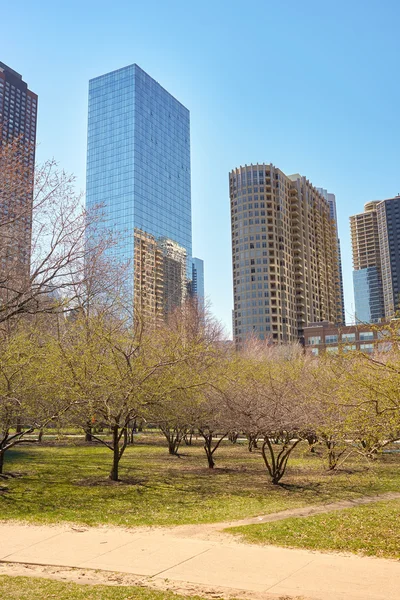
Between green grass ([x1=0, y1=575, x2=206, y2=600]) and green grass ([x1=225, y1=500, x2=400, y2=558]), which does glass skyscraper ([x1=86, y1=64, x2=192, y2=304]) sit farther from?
green grass ([x1=0, y1=575, x2=206, y2=600])

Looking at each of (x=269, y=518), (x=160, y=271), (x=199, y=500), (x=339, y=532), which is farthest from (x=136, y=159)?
(x=339, y=532)

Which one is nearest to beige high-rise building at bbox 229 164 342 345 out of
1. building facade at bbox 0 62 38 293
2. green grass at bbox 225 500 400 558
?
building facade at bbox 0 62 38 293

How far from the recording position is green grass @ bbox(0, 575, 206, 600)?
7062mm

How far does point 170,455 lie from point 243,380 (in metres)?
9.18

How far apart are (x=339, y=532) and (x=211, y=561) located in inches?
144

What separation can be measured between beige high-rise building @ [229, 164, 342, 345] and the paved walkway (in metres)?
127

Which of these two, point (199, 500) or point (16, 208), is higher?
point (16, 208)

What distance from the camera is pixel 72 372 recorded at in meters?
18.9

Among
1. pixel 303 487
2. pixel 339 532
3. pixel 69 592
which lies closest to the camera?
pixel 69 592

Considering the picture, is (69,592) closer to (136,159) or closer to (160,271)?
A: (160,271)

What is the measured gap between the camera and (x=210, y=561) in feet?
28.6

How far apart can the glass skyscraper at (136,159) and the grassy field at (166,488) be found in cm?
12154

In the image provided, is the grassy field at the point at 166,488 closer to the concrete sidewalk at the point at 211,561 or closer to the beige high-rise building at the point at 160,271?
the concrete sidewalk at the point at 211,561

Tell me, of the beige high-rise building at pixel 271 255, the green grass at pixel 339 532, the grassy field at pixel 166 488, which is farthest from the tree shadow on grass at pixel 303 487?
the beige high-rise building at pixel 271 255
